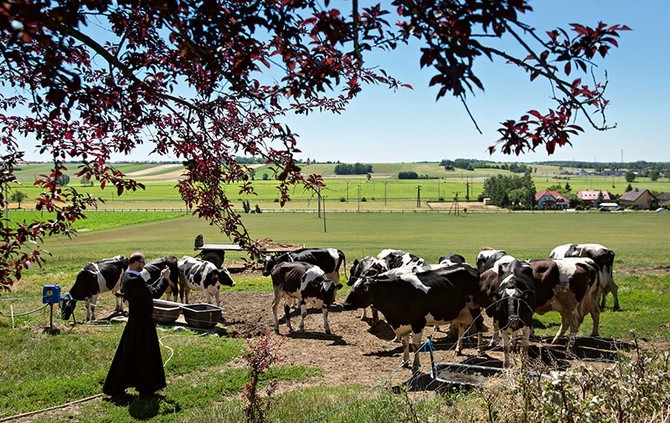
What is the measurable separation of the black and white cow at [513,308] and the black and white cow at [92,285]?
32.8 feet

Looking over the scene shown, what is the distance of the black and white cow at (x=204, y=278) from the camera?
1659cm

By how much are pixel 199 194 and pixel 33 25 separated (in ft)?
8.61

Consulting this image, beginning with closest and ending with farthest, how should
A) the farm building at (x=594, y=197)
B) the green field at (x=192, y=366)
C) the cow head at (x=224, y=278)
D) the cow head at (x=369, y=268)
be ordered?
1. the green field at (x=192, y=366)
2. the cow head at (x=369, y=268)
3. the cow head at (x=224, y=278)
4. the farm building at (x=594, y=197)

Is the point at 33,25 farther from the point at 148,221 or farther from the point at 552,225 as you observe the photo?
the point at 148,221

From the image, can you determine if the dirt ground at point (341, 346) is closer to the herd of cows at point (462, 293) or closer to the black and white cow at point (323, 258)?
the herd of cows at point (462, 293)

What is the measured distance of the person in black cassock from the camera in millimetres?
8984

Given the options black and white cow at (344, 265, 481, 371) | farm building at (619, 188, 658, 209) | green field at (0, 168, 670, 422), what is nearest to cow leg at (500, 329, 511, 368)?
black and white cow at (344, 265, 481, 371)

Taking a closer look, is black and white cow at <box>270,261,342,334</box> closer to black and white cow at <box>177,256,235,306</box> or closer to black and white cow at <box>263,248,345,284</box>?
black and white cow at <box>177,256,235,306</box>

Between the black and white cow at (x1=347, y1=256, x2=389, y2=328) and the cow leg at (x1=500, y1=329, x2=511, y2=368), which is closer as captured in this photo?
the cow leg at (x1=500, y1=329, x2=511, y2=368)

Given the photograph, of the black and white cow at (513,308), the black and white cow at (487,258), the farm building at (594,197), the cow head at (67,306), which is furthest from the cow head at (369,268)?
the farm building at (594,197)

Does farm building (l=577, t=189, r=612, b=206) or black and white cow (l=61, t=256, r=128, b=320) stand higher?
black and white cow (l=61, t=256, r=128, b=320)

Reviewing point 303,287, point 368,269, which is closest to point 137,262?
point 303,287

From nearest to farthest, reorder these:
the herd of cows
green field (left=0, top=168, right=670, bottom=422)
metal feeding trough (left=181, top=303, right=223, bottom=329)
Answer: green field (left=0, top=168, right=670, bottom=422) → the herd of cows → metal feeding trough (left=181, top=303, right=223, bottom=329)

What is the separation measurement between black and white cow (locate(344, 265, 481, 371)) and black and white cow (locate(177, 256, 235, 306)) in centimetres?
620
